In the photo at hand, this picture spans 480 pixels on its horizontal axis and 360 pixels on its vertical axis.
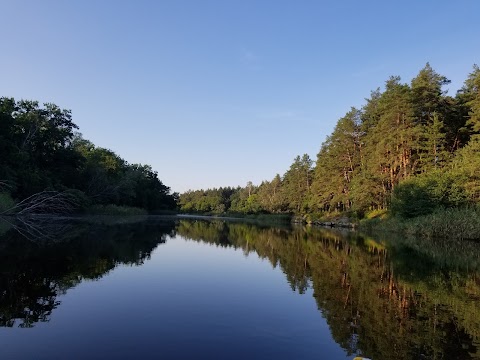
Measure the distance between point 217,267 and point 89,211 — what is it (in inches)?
2207

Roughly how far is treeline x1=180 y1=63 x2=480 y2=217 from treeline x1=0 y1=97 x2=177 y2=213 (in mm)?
41219

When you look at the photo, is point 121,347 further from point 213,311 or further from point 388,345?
point 388,345

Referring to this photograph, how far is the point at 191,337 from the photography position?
8094 mm

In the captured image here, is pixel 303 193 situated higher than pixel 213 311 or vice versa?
pixel 303 193

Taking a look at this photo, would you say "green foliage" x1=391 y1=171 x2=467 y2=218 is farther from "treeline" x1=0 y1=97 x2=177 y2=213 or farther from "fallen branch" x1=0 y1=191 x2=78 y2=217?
"treeline" x1=0 y1=97 x2=177 y2=213

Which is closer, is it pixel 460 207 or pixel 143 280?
pixel 143 280

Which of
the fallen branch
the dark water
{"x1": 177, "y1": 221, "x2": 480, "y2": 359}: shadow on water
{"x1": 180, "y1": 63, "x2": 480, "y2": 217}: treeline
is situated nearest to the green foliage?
{"x1": 180, "y1": 63, "x2": 480, "y2": 217}: treeline

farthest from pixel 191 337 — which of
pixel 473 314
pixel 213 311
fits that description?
pixel 473 314

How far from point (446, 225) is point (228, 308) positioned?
32040mm

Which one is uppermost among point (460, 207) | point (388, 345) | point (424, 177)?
point (424, 177)

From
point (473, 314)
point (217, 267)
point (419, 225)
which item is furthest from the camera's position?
point (419, 225)

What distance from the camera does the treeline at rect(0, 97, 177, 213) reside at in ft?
152

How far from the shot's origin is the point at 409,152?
170ft

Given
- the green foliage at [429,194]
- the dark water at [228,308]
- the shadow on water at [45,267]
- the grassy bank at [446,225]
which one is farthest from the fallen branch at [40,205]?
the green foliage at [429,194]
